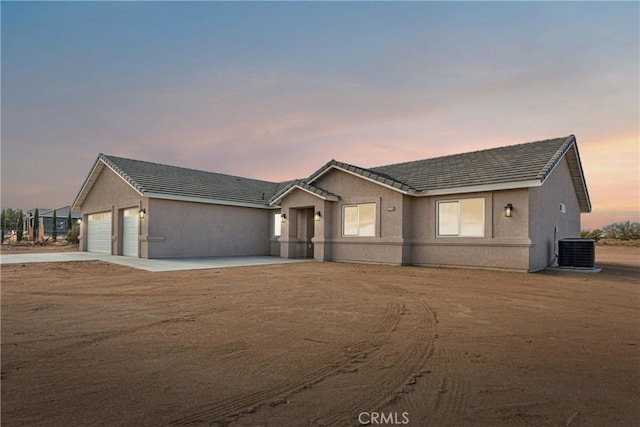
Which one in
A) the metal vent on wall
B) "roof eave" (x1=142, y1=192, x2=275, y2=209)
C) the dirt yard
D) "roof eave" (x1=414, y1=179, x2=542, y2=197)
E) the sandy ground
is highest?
"roof eave" (x1=414, y1=179, x2=542, y2=197)

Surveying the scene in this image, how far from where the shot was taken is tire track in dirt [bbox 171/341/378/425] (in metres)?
2.53

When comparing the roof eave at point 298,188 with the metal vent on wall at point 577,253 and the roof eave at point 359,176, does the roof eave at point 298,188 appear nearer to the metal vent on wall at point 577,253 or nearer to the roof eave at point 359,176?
the roof eave at point 359,176

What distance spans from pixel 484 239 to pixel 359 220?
5316 mm

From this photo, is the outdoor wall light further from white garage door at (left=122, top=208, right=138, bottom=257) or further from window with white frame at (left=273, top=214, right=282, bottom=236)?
white garage door at (left=122, top=208, right=138, bottom=257)

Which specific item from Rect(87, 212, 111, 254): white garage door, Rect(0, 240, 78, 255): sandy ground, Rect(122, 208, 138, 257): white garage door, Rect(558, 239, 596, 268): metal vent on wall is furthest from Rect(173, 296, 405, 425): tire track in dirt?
Rect(0, 240, 78, 255): sandy ground

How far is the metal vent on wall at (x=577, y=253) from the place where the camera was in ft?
42.8

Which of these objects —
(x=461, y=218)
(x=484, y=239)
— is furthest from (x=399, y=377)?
(x=461, y=218)

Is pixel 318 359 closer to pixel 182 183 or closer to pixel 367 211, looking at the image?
pixel 367 211

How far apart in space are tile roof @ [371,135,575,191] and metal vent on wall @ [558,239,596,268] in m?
3.39

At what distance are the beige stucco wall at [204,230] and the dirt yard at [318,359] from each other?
9.20 metres

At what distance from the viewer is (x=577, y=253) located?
43.5 ft

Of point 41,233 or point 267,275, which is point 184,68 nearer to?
point 267,275

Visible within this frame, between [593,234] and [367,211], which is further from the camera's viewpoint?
[593,234]

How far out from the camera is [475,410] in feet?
8.70
